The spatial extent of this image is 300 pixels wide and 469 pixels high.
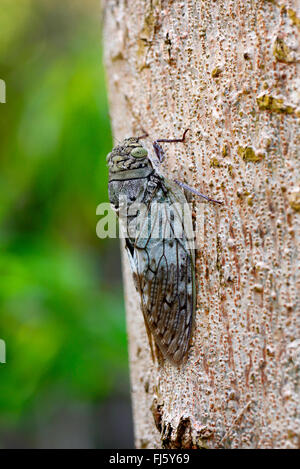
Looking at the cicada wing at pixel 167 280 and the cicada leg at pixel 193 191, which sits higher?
the cicada leg at pixel 193 191

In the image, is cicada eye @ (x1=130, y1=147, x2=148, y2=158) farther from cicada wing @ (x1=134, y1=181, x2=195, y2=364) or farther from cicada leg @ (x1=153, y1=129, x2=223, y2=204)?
cicada wing @ (x1=134, y1=181, x2=195, y2=364)

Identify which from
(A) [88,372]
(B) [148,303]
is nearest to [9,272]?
(A) [88,372]

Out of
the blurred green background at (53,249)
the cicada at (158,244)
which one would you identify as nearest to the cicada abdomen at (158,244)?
the cicada at (158,244)

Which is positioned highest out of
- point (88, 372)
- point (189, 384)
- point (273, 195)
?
point (273, 195)

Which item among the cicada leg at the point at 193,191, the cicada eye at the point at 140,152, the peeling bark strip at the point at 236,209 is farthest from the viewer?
the cicada eye at the point at 140,152

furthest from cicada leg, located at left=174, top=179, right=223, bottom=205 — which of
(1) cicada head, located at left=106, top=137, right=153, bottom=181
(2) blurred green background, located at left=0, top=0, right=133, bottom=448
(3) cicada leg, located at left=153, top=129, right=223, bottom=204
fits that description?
(2) blurred green background, located at left=0, top=0, right=133, bottom=448

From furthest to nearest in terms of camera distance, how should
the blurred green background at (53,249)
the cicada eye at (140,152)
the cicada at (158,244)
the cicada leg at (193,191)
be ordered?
the blurred green background at (53,249) < the cicada eye at (140,152) < the cicada at (158,244) < the cicada leg at (193,191)

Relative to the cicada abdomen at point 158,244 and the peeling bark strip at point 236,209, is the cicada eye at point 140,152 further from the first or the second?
the peeling bark strip at point 236,209
